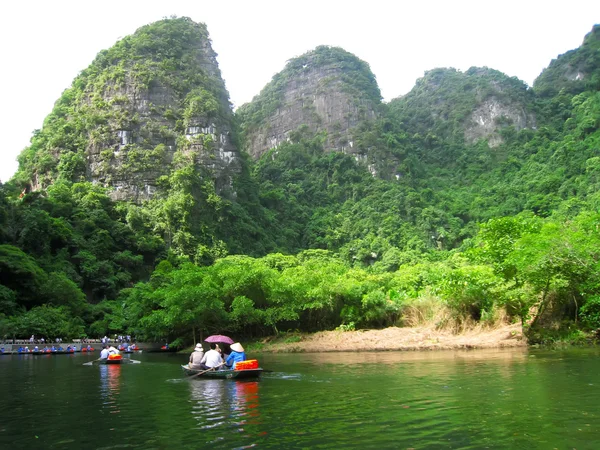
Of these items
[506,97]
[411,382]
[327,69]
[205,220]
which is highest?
[327,69]

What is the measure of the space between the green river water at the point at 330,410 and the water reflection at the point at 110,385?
0.05 meters

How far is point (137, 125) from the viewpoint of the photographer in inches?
3118

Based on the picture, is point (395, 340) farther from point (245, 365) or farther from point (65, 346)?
point (65, 346)

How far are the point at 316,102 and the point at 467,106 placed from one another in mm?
35727

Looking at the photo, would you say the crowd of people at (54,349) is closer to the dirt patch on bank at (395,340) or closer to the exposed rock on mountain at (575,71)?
the dirt patch on bank at (395,340)

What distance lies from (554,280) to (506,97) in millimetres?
100062

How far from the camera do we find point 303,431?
7.98 metres

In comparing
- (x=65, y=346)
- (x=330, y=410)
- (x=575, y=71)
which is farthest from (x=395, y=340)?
(x=575, y=71)

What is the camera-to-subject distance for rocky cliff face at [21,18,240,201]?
7519cm

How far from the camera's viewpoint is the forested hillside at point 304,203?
89.7 ft

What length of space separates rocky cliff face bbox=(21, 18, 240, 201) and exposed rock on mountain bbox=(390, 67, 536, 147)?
5486 centimetres

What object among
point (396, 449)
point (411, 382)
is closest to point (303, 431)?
point (396, 449)

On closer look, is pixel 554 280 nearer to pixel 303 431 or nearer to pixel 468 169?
pixel 303 431

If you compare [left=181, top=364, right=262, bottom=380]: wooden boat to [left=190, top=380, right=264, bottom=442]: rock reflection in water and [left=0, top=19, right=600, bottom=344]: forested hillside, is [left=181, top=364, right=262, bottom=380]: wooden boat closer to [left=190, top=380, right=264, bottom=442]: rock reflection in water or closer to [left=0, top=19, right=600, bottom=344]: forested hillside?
[left=190, top=380, right=264, bottom=442]: rock reflection in water
